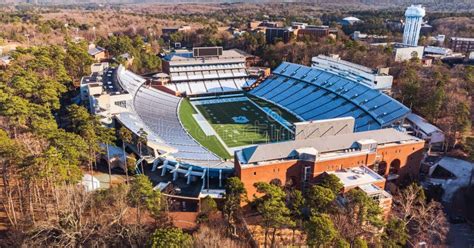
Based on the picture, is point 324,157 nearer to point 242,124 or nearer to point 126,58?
point 242,124

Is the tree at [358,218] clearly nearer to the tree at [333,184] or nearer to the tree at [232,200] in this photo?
the tree at [333,184]

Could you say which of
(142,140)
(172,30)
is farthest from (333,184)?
(172,30)

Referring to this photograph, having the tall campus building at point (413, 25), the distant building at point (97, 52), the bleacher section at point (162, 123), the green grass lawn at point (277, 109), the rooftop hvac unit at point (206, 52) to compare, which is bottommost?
the green grass lawn at point (277, 109)

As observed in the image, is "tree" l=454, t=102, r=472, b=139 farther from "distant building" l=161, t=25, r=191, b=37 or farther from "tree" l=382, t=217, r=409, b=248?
"distant building" l=161, t=25, r=191, b=37

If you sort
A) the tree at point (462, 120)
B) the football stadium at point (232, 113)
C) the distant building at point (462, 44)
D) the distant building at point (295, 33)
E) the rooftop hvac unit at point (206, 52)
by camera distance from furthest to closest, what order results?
the distant building at point (295, 33), the distant building at point (462, 44), the rooftop hvac unit at point (206, 52), the tree at point (462, 120), the football stadium at point (232, 113)

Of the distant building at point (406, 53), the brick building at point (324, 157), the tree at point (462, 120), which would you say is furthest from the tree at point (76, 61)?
the distant building at point (406, 53)

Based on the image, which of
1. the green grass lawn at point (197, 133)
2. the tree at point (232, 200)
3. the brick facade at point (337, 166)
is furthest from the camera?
the green grass lawn at point (197, 133)

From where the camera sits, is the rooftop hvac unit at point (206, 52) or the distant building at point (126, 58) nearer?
the rooftop hvac unit at point (206, 52)
